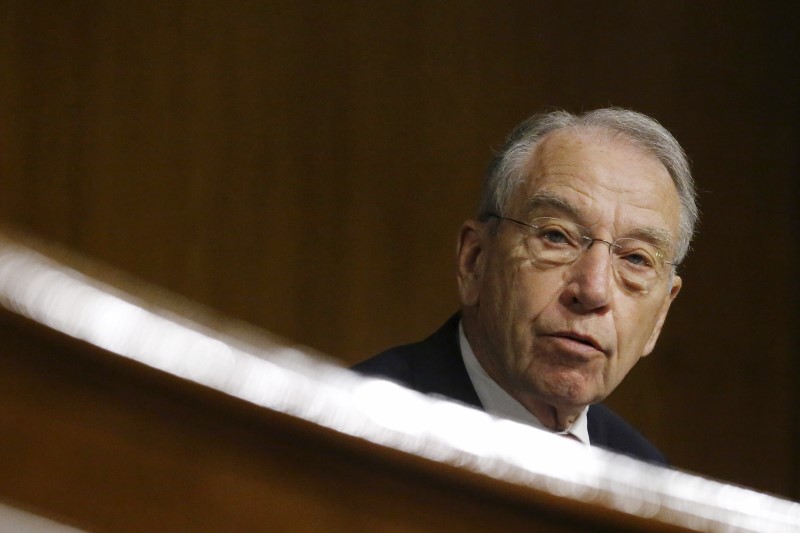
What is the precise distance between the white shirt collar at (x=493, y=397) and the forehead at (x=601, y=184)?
249 millimetres

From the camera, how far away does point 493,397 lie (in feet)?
5.17

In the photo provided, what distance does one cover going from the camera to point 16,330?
500 mm

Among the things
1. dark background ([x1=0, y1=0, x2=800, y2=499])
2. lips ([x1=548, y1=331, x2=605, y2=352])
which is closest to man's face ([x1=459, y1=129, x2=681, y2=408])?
lips ([x1=548, y1=331, x2=605, y2=352])

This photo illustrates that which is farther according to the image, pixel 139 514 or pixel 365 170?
pixel 365 170

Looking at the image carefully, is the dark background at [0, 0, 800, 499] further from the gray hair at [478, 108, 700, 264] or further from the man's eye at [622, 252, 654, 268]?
→ the man's eye at [622, 252, 654, 268]

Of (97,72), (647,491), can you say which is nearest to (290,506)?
(647,491)

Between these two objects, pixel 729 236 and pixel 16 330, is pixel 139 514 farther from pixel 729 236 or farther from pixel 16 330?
pixel 729 236

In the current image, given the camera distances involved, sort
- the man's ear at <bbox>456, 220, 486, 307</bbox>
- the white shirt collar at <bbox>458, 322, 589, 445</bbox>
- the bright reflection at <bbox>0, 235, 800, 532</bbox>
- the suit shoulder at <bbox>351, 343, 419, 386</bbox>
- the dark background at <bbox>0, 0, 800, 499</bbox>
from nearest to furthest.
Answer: the bright reflection at <bbox>0, 235, 800, 532</bbox> → the suit shoulder at <bbox>351, 343, 419, 386</bbox> → the white shirt collar at <bbox>458, 322, 589, 445</bbox> → the man's ear at <bbox>456, 220, 486, 307</bbox> → the dark background at <bbox>0, 0, 800, 499</bbox>

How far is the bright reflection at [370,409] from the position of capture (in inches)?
19.3

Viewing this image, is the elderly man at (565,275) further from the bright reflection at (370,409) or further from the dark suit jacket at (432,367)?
the bright reflection at (370,409)

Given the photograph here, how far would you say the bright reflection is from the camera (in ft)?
1.61

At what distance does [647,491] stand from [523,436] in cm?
7

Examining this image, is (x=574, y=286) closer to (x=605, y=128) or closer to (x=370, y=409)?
(x=605, y=128)

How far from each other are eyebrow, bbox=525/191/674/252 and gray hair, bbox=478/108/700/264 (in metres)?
0.04
